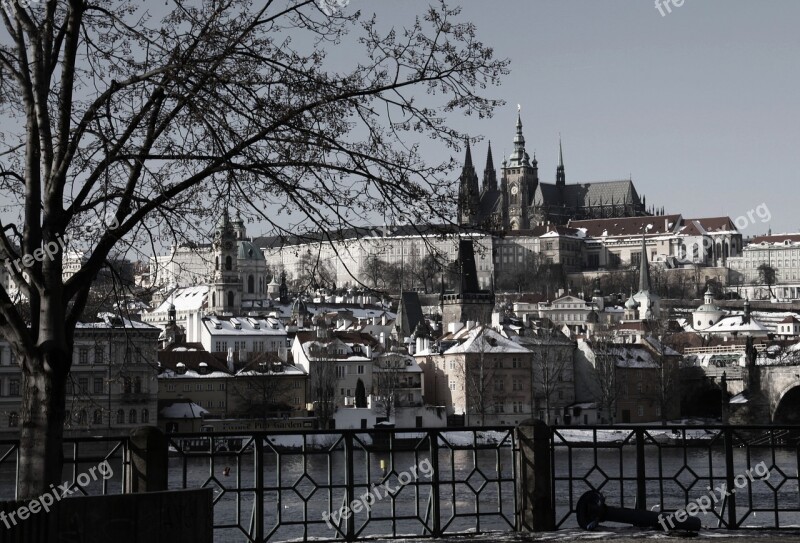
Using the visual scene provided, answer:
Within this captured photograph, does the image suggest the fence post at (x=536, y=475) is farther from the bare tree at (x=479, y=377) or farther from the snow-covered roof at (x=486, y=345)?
the snow-covered roof at (x=486, y=345)

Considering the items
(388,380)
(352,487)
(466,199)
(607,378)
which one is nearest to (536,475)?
(352,487)

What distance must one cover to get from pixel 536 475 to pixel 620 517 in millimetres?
702

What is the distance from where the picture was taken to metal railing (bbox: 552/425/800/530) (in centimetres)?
1148

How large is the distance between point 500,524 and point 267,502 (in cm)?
667

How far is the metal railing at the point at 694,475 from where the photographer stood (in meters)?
11.5

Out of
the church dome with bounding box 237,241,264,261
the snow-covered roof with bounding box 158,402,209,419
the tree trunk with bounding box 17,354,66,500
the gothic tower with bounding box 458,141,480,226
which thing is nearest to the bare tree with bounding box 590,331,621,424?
the snow-covered roof with bounding box 158,402,209,419

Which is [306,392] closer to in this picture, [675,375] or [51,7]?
[675,375]

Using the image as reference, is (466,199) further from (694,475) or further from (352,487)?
(694,475)

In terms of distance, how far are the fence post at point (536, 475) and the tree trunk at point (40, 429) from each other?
139 inches

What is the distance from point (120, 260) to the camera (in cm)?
1094

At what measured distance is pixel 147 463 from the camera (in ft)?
32.8

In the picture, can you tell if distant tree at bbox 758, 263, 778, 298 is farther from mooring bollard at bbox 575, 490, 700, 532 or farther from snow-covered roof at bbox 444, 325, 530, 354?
mooring bollard at bbox 575, 490, 700, 532

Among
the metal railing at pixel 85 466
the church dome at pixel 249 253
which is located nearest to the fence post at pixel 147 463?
the metal railing at pixel 85 466

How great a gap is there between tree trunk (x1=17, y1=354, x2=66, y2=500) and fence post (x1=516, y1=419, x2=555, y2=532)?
11.6ft
